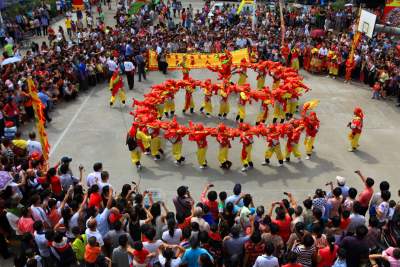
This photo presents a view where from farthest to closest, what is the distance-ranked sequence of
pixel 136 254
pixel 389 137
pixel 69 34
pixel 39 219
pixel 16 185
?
pixel 69 34, pixel 389 137, pixel 16 185, pixel 39 219, pixel 136 254

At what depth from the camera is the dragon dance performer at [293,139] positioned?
12188mm

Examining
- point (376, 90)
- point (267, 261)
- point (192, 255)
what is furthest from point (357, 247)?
point (376, 90)

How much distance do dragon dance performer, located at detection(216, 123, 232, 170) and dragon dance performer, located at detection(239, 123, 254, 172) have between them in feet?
1.28

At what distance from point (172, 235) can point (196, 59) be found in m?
14.3

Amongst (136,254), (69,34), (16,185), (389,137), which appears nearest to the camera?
(136,254)

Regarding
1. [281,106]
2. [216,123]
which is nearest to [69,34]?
[216,123]

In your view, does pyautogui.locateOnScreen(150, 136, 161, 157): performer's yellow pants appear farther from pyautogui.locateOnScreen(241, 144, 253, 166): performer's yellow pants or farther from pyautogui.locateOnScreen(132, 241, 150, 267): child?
pyautogui.locateOnScreen(132, 241, 150, 267): child

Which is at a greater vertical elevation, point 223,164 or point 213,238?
point 213,238

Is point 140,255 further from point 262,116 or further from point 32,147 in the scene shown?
point 262,116

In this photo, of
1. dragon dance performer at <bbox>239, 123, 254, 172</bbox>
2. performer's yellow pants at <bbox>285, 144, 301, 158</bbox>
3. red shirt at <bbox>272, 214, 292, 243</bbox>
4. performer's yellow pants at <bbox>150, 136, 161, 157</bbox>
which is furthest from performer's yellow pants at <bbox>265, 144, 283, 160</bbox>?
red shirt at <bbox>272, 214, 292, 243</bbox>

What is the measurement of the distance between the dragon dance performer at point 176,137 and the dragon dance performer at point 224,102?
3097 mm

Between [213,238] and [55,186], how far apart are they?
3783 millimetres

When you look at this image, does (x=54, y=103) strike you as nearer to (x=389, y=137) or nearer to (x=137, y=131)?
(x=137, y=131)

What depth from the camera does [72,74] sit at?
17.7 metres
